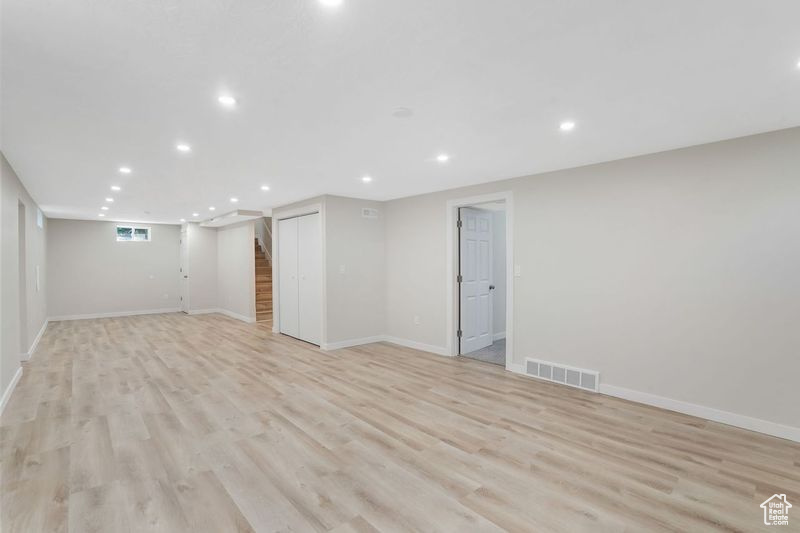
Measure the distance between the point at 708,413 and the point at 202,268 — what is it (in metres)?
10.8

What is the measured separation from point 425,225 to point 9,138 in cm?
469

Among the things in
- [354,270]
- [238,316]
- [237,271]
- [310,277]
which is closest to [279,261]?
[310,277]

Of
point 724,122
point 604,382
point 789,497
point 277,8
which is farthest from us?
point 604,382

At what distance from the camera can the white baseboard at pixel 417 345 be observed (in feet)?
18.4

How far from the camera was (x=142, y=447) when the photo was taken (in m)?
2.81

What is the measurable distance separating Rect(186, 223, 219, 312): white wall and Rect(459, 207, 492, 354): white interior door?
7.80 meters

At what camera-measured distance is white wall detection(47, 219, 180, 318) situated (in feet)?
29.2

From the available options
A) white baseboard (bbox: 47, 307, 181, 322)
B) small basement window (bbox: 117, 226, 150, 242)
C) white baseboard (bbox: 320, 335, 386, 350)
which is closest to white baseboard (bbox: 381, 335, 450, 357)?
white baseboard (bbox: 320, 335, 386, 350)

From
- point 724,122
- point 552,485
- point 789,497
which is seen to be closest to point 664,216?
point 724,122

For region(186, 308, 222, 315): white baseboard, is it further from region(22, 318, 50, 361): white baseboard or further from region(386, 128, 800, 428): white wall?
region(386, 128, 800, 428): white wall

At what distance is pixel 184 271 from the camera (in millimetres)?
10117

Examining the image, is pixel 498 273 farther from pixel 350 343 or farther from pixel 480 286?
pixel 350 343

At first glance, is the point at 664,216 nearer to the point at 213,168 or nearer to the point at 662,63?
the point at 662,63

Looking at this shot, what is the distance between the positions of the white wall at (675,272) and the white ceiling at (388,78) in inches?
16.2
